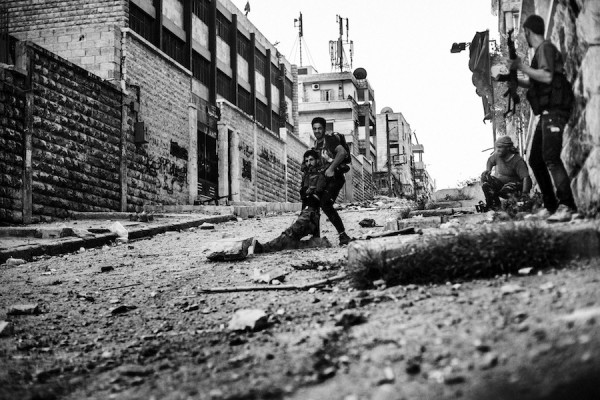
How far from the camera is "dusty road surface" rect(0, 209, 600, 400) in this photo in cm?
223

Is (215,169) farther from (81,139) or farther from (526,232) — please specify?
(526,232)

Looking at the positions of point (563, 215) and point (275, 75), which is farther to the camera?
point (275, 75)

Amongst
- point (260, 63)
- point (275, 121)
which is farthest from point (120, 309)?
point (275, 121)

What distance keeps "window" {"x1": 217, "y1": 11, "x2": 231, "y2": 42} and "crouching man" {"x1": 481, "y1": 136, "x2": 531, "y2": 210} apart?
18349mm

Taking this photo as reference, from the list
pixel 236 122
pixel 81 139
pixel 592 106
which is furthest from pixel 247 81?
pixel 592 106

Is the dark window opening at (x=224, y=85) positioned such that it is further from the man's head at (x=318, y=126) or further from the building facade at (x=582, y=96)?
the building facade at (x=582, y=96)

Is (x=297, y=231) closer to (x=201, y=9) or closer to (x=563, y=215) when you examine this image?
(x=563, y=215)

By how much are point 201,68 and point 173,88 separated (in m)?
5.23

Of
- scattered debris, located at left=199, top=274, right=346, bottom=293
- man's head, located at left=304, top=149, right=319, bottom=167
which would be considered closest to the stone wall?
scattered debris, located at left=199, top=274, right=346, bottom=293

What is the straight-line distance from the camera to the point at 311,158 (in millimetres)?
7703

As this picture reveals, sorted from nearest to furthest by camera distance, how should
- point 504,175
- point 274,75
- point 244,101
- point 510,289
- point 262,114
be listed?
1. point 510,289
2. point 504,175
3. point 244,101
4. point 262,114
5. point 274,75

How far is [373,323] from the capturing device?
3.18m

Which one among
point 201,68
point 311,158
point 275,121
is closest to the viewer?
point 311,158

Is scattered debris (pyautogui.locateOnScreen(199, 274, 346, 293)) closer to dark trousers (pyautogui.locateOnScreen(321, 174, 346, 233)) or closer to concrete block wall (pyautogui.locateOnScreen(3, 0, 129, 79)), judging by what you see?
dark trousers (pyautogui.locateOnScreen(321, 174, 346, 233))
